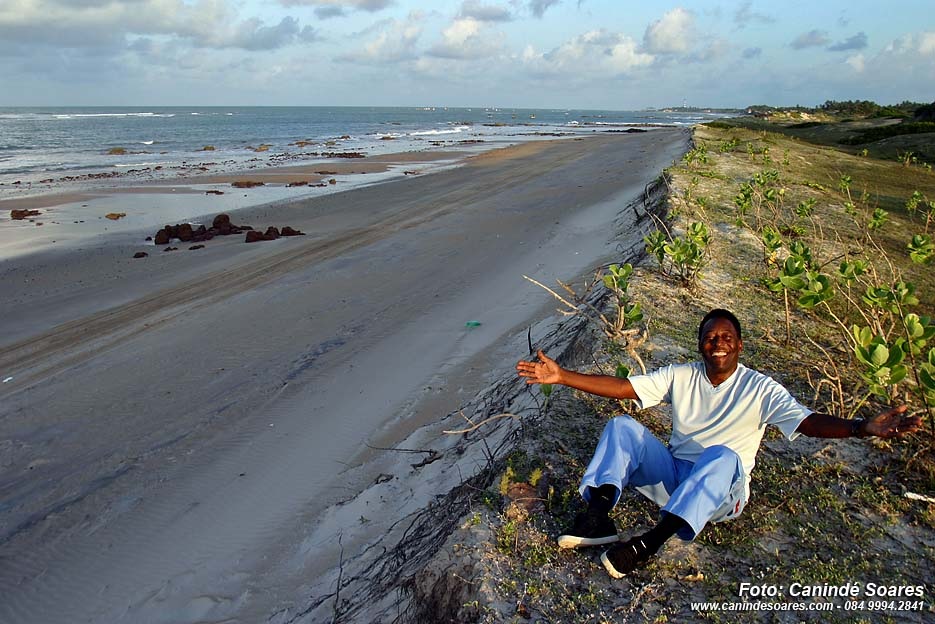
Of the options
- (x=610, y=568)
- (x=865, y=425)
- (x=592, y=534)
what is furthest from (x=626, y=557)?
(x=865, y=425)

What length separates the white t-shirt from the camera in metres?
2.84

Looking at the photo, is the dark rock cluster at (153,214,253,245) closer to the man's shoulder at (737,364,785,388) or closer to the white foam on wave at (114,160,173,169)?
the man's shoulder at (737,364,785,388)

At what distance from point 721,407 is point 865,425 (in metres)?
0.59

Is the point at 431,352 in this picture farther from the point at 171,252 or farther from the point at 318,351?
the point at 171,252


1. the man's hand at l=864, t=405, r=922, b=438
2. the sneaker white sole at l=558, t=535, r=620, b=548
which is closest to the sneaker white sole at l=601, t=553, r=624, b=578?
the sneaker white sole at l=558, t=535, r=620, b=548

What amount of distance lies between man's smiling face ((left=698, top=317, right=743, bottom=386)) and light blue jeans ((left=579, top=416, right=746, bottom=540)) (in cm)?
41

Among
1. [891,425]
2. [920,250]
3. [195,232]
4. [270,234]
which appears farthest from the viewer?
[195,232]

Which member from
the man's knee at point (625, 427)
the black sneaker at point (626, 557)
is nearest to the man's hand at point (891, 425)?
the man's knee at point (625, 427)

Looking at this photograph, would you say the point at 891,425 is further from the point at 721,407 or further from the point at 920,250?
the point at 920,250

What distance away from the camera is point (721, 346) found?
287 centimetres

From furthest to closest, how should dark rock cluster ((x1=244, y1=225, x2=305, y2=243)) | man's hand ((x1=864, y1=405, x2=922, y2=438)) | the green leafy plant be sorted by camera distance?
dark rock cluster ((x1=244, y1=225, x2=305, y2=243)), the green leafy plant, man's hand ((x1=864, y1=405, x2=922, y2=438))

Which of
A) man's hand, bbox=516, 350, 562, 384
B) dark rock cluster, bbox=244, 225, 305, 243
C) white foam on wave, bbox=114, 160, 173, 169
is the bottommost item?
dark rock cluster, bbox=244, 225, 305, 243

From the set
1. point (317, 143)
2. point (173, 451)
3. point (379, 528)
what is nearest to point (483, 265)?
point (173, 451)

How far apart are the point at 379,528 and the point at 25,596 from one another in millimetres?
2148
